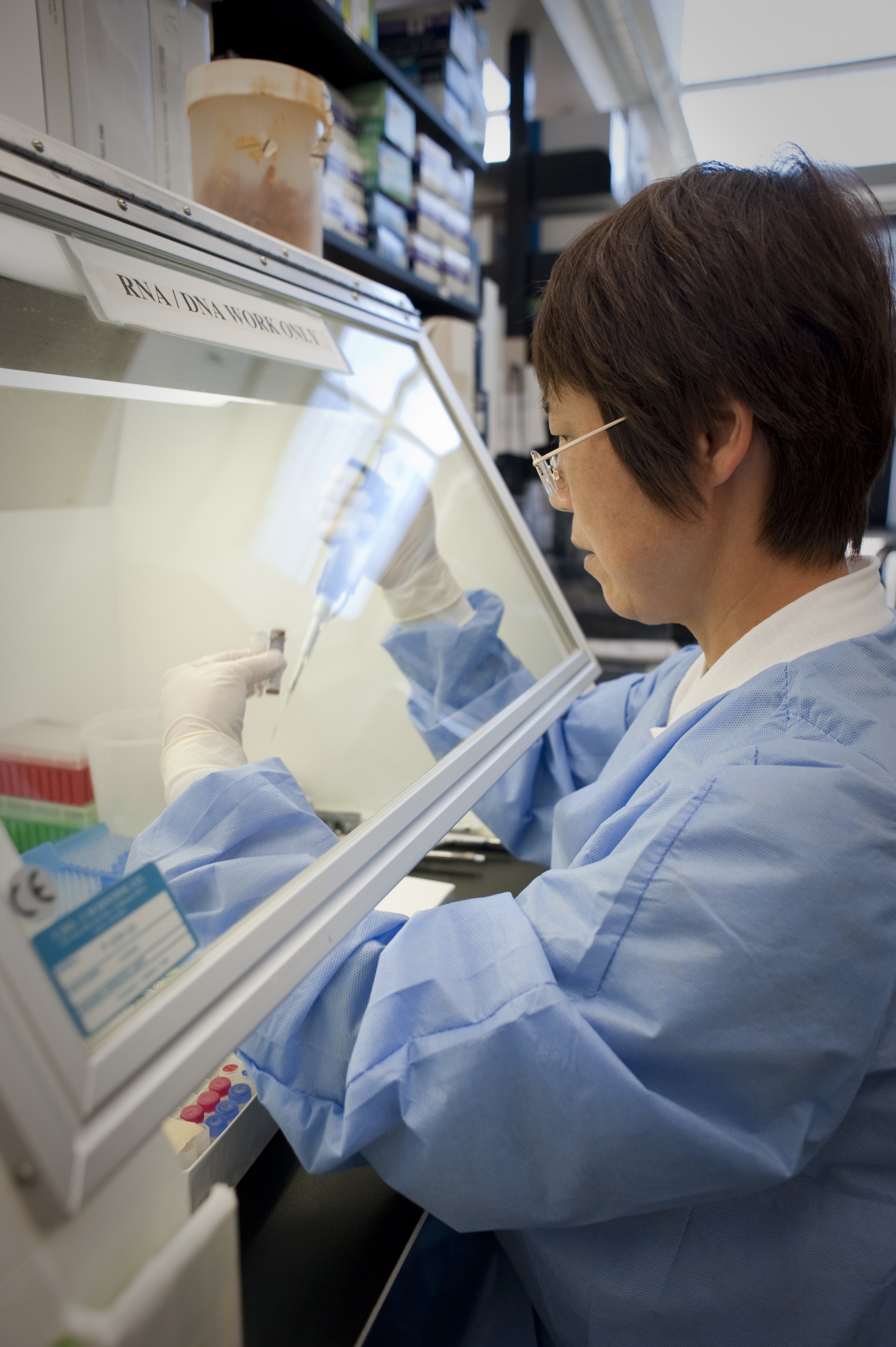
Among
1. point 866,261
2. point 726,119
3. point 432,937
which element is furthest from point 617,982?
point 726,119

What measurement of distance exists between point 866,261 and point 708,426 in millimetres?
244

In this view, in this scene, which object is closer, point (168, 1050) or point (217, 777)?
point (168, 1050)

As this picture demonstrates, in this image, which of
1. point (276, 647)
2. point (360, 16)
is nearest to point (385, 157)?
point (360, 16)

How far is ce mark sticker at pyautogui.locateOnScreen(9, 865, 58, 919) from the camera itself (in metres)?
0.44

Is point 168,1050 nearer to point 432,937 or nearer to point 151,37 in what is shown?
point 432,937

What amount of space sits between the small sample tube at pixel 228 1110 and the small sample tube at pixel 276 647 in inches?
18.3

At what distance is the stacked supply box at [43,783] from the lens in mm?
568

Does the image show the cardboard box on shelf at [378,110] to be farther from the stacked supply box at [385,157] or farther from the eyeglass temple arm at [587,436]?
the eyeglass temple arm at [587,436]

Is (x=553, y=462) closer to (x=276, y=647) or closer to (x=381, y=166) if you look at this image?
(x=276, y=647)

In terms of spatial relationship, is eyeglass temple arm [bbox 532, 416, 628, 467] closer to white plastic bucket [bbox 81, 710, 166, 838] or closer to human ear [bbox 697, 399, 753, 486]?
human ear [bbox 697, 399, 753, 486]

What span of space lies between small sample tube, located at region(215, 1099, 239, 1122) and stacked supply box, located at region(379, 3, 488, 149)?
8.20ft

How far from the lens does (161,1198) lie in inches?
18.5

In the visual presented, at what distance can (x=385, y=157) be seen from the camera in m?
2.00

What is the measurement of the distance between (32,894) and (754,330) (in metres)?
0.79
